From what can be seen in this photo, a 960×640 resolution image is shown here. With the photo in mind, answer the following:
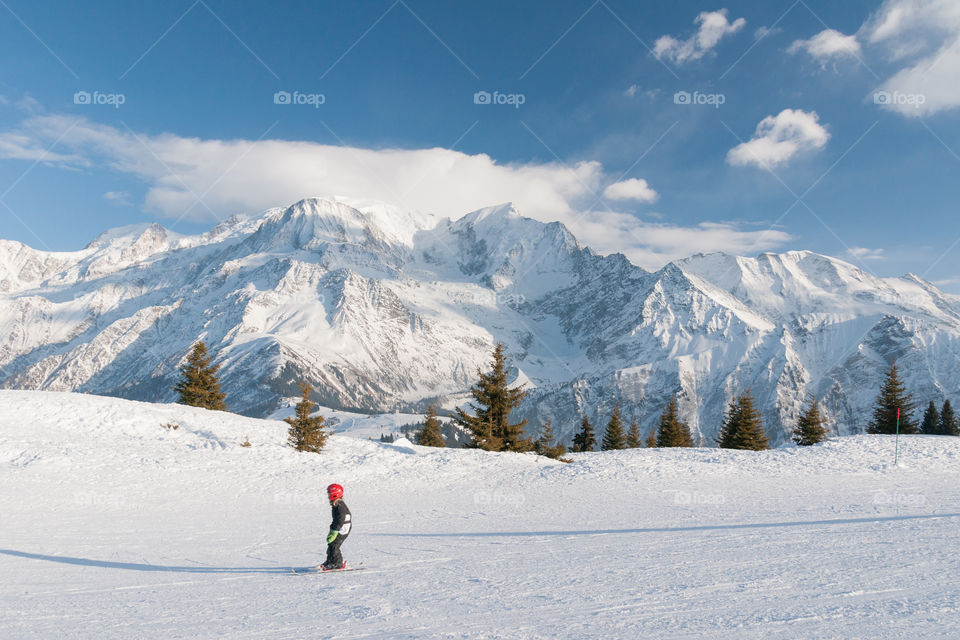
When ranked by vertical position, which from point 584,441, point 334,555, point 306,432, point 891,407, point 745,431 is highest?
point 891,407

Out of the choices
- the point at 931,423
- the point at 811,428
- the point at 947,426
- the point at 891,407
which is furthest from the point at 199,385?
the point at 947,426

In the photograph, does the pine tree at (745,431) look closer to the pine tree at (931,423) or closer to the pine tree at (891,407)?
the pine tree at (891,407)

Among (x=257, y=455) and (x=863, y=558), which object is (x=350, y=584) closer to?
(x=863, y=558)

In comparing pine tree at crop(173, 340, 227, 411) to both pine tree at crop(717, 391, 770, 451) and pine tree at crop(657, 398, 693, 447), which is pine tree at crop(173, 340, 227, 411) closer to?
pine tree at crop(657, 398, 693, 447)

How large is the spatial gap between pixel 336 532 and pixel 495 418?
22855 mm

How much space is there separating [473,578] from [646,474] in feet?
49.6

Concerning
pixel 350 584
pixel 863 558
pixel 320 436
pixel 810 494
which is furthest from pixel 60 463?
pixel 810 494

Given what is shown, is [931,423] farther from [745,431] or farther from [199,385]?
[199,385]

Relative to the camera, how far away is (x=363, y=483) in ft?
70.1

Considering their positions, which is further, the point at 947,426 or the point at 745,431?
the point at 947,426

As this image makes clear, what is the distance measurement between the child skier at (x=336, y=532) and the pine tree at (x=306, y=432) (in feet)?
54.3

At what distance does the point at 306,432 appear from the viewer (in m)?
28.0

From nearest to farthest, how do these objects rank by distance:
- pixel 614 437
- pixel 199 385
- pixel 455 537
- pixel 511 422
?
pixel 455 537, pixel 511 422, pixel 199 385, pixel 614 437

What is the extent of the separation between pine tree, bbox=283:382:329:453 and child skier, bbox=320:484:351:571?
16562mm
